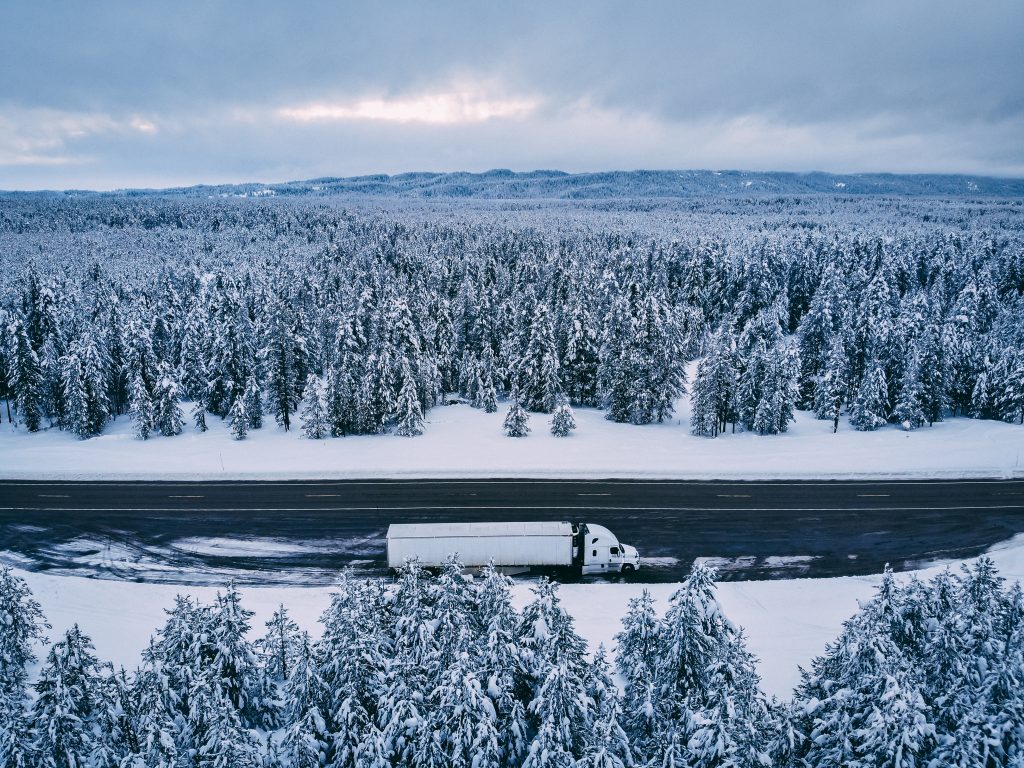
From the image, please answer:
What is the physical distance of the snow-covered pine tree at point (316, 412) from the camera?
45.8 meters

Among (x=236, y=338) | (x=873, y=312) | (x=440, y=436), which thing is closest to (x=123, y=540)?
(x=440, y=436)

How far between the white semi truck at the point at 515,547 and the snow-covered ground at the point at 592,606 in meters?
1.11

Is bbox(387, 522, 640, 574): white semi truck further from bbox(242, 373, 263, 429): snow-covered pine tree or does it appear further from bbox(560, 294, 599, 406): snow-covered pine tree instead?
bbox(560, 294, 599, 406): snow-covered pine tree

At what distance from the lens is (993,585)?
14438 mm

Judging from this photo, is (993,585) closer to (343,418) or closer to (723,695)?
(723,695)

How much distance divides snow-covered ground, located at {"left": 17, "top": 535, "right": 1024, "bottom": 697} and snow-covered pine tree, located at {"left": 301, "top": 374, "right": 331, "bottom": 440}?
20.1 m

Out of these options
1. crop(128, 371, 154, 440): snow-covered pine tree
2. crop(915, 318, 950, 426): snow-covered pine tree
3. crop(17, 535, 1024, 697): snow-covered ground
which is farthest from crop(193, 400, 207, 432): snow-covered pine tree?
crop(915, 318, 950, 426): snow-covered pine tree

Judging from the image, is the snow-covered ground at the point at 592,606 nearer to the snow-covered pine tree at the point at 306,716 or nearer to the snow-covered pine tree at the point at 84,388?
the snow-covered pine tree at the point at 306,716

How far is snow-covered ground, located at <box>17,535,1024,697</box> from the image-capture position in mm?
23031

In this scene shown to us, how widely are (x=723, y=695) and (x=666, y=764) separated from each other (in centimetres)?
187

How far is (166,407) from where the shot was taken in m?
47.2

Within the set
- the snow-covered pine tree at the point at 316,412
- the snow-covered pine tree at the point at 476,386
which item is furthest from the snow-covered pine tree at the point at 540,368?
the snow-covered pine tree at the point at 316,412

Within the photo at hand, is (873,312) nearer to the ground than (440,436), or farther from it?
farther from it

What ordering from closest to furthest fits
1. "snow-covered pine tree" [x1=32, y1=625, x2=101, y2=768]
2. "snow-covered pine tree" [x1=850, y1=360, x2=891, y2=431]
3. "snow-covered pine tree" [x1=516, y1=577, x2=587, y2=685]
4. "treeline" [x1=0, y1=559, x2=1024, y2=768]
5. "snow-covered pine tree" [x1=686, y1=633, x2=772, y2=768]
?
"snow-covered pine tree" [x1=686, y1=633, x2=772, y2=768] < "treeline" [x1=0, y1=559, x2=1024, y2=768] < "snow-covered pine tree" [x1=32, y1=625, x2=101, y2=768] < "snow-covered pine tree" [x1=516, y1=577, x2=587, y2=685] < "snow-covered pine tree" [x1=850, y1=360, x2=891, y2=431]
